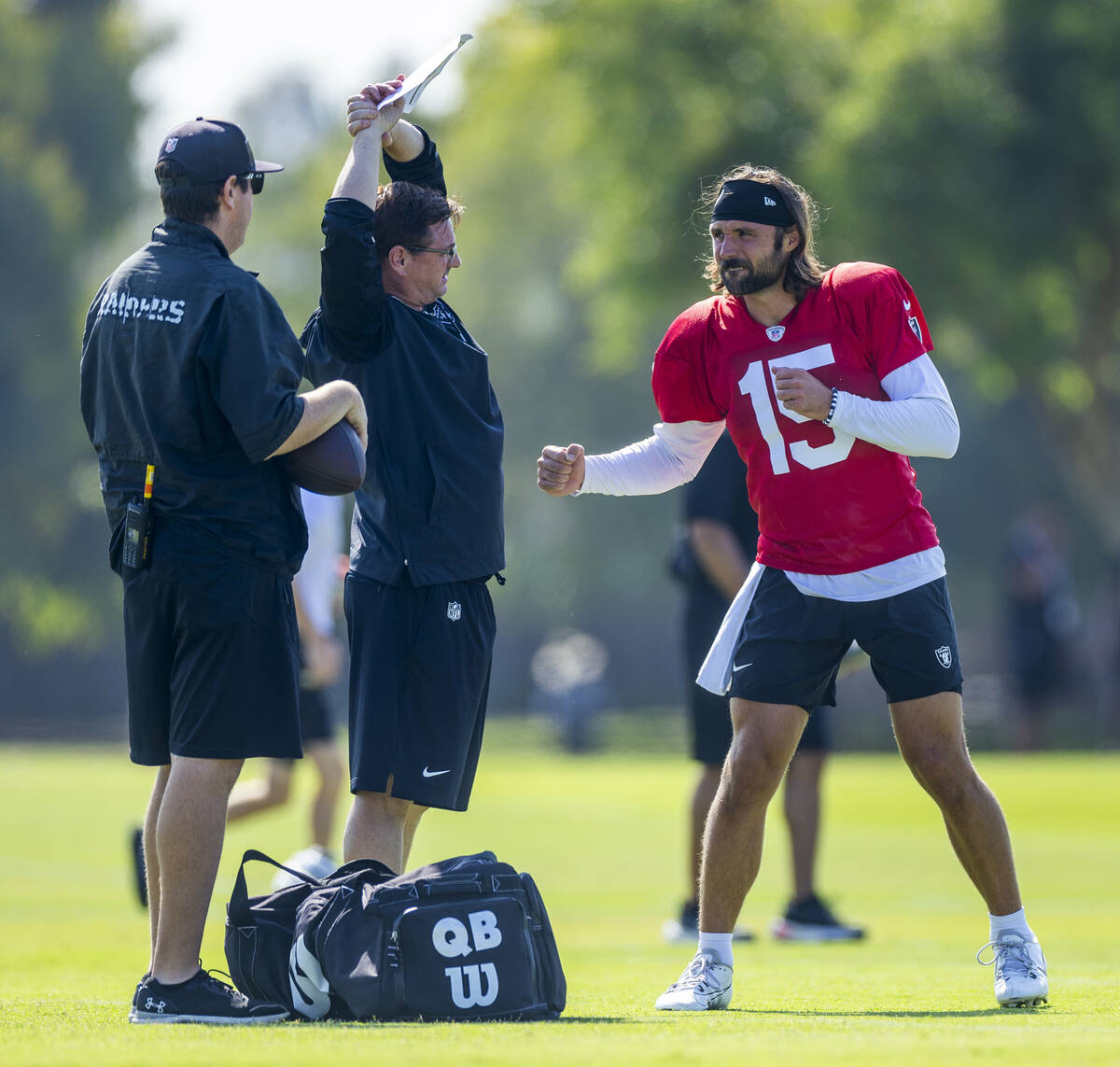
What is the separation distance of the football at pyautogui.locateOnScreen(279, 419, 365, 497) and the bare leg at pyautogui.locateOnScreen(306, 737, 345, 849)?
15.7ft

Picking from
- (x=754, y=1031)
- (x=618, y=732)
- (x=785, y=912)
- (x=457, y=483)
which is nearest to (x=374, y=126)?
(x=457, y=483)

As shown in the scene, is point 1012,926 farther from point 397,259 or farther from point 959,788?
point 397,259

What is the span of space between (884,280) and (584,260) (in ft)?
93.3

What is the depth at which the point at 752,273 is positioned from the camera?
5762mm

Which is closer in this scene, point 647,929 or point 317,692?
point 647,929

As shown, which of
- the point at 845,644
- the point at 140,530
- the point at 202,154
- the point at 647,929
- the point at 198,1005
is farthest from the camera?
the point at 647,929

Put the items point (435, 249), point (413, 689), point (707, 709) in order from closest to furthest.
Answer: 1. point (413, 689)
2. point (435, 249)
3. point (707, 709)

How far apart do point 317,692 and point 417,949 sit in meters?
4.85

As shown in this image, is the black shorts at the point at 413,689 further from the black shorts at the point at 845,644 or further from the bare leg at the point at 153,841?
the black shorts at the point at 845,644

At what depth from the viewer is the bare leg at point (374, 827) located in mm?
5645

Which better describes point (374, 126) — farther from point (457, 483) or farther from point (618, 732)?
point (618, 732)

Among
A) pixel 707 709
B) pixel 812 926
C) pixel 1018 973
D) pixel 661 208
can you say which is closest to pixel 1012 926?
pixel 1018 973

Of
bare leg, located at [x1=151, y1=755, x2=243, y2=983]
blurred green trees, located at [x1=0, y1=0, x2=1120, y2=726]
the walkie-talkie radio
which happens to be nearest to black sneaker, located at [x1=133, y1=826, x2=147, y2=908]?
bare leg, located at [x1=151, y1=755, x2=243, y2=983]

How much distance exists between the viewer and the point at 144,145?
46500 millimetres
